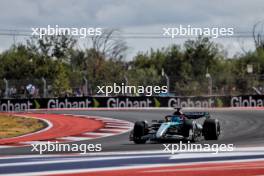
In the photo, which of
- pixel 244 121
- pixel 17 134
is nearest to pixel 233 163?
pixel 17 134

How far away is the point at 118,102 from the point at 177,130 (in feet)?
66.3

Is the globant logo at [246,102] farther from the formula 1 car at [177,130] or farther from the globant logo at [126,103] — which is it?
the formula 1 car at [177,130]

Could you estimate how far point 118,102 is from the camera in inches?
1422

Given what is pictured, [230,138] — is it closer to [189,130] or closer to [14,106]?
[189,130]

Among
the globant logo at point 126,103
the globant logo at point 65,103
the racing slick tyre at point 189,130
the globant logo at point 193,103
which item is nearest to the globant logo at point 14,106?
the globant logo at point 65,103

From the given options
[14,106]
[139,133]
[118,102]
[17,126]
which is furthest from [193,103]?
[139,133]

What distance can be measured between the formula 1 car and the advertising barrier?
18.6m

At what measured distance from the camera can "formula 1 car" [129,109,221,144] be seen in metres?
15.8

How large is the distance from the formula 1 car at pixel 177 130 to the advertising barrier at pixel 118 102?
18.6 metres

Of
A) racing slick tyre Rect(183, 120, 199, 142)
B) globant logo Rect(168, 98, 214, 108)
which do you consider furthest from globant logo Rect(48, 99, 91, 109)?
racing slick tyre Rect(183, 120, 199, 142)

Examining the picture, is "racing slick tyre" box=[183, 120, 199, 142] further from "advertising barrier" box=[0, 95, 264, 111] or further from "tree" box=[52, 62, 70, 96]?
"tree" box=[52, 62, 70, 96]

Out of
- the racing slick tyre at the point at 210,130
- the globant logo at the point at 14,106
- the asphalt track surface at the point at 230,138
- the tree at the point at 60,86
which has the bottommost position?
the asphalt track surface at the point at 230,138

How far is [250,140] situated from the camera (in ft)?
53.8

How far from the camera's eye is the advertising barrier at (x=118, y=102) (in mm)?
35344
